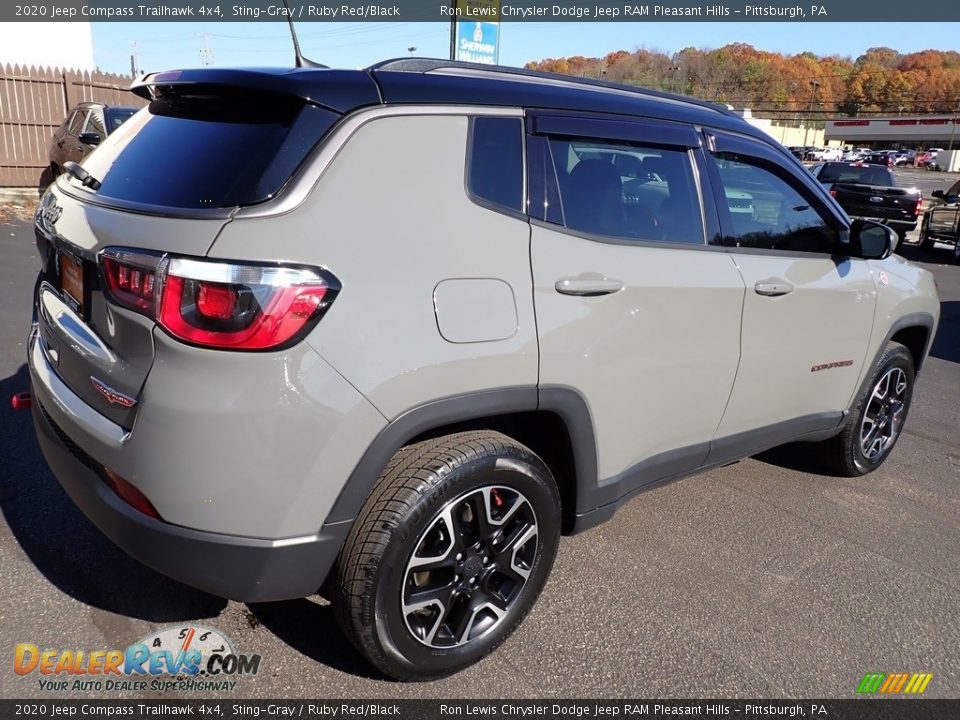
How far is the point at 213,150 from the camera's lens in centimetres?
227

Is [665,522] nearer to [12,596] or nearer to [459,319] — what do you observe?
[459,319]

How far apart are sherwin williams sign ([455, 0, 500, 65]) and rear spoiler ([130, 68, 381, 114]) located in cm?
1180

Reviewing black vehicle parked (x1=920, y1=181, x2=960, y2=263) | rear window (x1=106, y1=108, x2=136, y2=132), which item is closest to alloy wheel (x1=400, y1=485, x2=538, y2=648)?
rear window (x1=106, y1=108, x2=136, y2=132)

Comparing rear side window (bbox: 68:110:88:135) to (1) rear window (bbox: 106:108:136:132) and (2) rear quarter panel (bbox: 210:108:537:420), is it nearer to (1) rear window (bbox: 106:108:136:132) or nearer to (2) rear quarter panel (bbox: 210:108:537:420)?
(1) rear window (bbox: 106:108:136:132)

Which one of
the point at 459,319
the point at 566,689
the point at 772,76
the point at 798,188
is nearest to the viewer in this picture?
the point at 459,319

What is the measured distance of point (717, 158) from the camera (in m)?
3.15

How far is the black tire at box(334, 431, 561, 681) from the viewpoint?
7.30 ft

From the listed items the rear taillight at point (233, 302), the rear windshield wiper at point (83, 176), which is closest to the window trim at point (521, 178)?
the rear taillight at point (233, 302)

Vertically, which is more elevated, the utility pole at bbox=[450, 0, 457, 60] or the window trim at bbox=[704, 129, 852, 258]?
the utility pole at bbox=[450, 0, 457, 60]

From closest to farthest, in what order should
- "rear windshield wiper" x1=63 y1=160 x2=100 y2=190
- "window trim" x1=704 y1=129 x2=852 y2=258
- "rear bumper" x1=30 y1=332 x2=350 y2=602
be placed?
"rear bumper" x1=30 y1=332 x2=350 y2=602
"rear windshield wiper" x1=63 y1=160 x2=100 y2=190
"window trim" x1=704 y1=129 x2=852 y2=258

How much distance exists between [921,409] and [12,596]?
18.9 ft

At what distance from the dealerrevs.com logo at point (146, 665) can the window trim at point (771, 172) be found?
7.97ft

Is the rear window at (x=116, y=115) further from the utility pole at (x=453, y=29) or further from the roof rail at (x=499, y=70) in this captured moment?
the roof rail at (x=499, y=70)

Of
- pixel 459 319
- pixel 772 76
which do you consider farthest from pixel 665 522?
pixel 772 76
